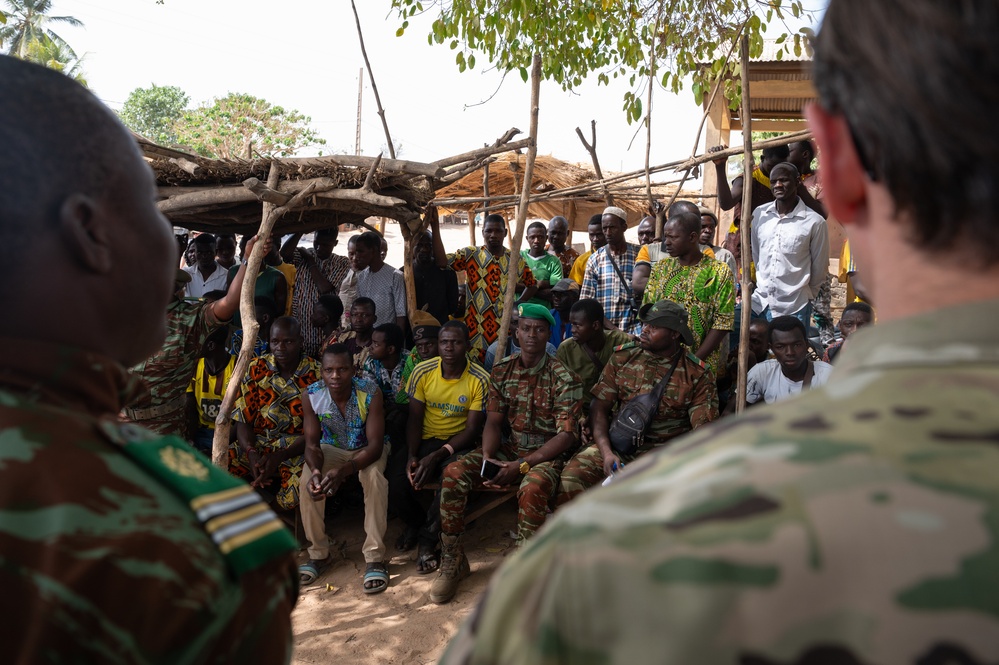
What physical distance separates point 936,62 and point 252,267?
390 centimetres

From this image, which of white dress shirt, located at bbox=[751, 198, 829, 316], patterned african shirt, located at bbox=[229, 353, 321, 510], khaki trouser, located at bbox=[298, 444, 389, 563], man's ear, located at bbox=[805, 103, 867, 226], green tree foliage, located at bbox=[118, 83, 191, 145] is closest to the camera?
man's ear, located at bbox=[805, 103, 867, 226]

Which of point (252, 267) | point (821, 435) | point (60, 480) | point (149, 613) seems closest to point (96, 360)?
point (60, 480)

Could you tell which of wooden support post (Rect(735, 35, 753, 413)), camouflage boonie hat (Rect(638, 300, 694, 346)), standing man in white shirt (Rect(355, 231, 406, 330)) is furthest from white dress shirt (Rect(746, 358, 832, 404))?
standing man in white shirt (Rect(355, 231, 406, 330))

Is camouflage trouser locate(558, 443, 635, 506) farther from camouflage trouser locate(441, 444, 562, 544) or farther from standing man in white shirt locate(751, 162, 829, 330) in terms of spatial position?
standing man in white shirt locate(751, 162, 829, 330)

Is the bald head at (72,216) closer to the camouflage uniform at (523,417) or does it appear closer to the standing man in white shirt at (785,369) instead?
the camouflage uniform at (523,417)

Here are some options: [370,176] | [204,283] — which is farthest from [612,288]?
[204,283]

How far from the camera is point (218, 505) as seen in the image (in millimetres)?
916

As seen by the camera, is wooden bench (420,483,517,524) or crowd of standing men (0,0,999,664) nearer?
crowd of standing men (0,0,999,664)

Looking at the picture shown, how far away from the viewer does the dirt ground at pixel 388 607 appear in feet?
13.4

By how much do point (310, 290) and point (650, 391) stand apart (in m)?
3.28

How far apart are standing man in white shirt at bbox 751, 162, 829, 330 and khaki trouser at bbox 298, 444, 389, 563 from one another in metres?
3.18

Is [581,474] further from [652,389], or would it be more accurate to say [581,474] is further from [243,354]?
[243,354]

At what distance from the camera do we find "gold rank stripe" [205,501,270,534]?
35.0 inches

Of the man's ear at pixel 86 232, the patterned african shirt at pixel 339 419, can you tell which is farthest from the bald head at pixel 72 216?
the patterned african shirt at pixel 339 419
